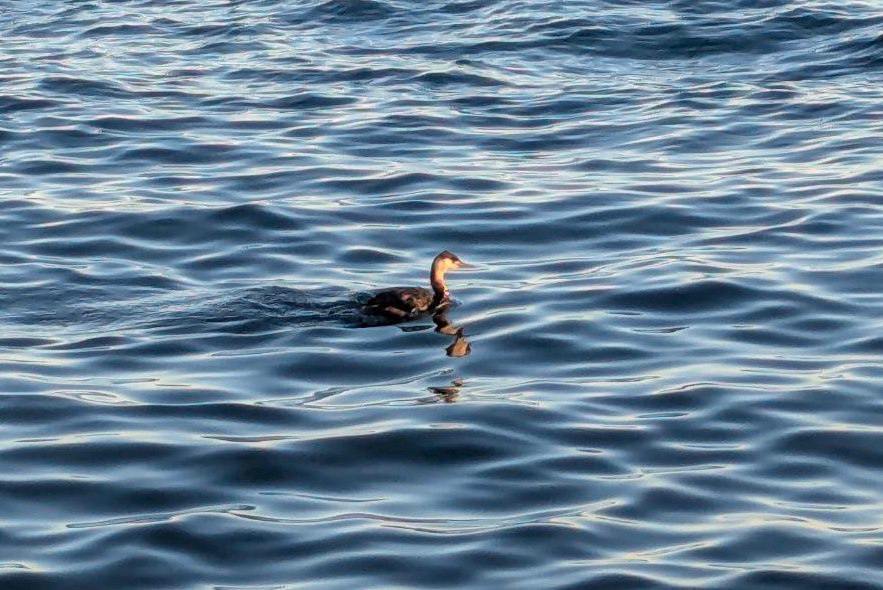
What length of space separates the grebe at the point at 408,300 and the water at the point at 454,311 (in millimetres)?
205

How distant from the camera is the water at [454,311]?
884 cm

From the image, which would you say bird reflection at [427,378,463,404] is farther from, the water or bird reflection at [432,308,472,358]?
bird reflection at [432,308,472,358]

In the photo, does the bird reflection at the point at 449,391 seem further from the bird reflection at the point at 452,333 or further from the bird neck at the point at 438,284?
the bird neck at the point at 438,284

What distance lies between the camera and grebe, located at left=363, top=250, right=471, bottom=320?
12.9m

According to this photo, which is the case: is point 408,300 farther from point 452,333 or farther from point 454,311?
point 454,311

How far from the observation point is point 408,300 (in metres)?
12.9

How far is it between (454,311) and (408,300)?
0.54 metres

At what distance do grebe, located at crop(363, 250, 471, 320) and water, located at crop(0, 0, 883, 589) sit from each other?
0.21 m

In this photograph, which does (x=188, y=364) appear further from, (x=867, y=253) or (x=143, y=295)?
(x=867, y=253)

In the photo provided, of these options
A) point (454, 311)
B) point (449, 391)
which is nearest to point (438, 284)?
point (454, 311)

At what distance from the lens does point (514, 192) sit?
16875 mm

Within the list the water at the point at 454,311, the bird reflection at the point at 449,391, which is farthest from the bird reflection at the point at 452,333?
the bird reflection at the point at 449,391

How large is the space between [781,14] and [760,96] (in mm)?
4408

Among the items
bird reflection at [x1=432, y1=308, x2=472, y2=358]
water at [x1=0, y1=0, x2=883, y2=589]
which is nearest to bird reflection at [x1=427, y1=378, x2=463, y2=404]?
water at [x1=0, y1=0, x2=883, y2=589]
